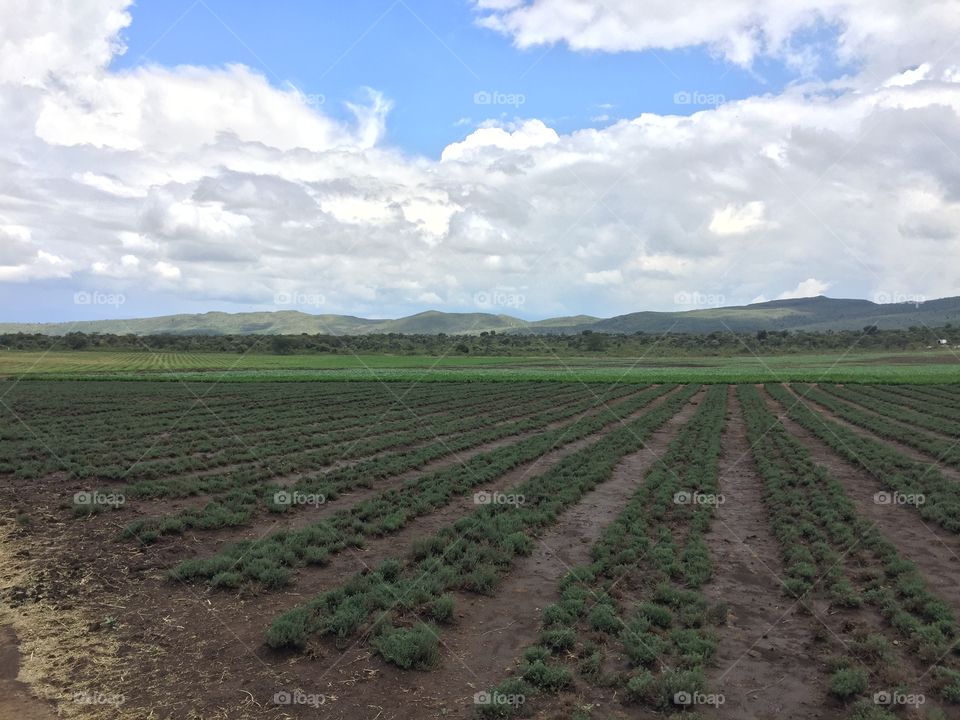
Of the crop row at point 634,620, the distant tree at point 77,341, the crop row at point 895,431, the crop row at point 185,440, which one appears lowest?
the crop row at point 895,431

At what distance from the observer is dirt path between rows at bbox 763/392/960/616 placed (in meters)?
11.2

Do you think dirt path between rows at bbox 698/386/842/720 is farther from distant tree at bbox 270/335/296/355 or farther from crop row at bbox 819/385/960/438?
distant tree at bbox 270/335/296/355

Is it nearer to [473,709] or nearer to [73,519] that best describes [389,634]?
[473,709]

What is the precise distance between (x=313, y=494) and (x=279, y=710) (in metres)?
10.1

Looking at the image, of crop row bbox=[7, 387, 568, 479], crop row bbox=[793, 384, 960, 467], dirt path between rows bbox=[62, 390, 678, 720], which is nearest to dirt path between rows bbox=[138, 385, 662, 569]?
dirt path between rows bbox=[62, 390, 678, 720]

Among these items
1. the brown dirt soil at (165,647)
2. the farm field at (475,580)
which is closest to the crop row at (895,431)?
the farm field at (475,580)

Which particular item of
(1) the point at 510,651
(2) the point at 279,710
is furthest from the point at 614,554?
(2) the point at 279,710

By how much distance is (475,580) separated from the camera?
1083 centimetres

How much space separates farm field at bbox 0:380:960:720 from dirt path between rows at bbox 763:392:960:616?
96 mm

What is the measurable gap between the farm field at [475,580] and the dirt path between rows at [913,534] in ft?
0.31

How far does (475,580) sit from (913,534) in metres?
11.1

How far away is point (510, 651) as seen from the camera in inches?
338

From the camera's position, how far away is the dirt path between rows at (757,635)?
7.41 metres

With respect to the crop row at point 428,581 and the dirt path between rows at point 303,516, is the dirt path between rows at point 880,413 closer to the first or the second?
the dirt path between rows at point 303,516
